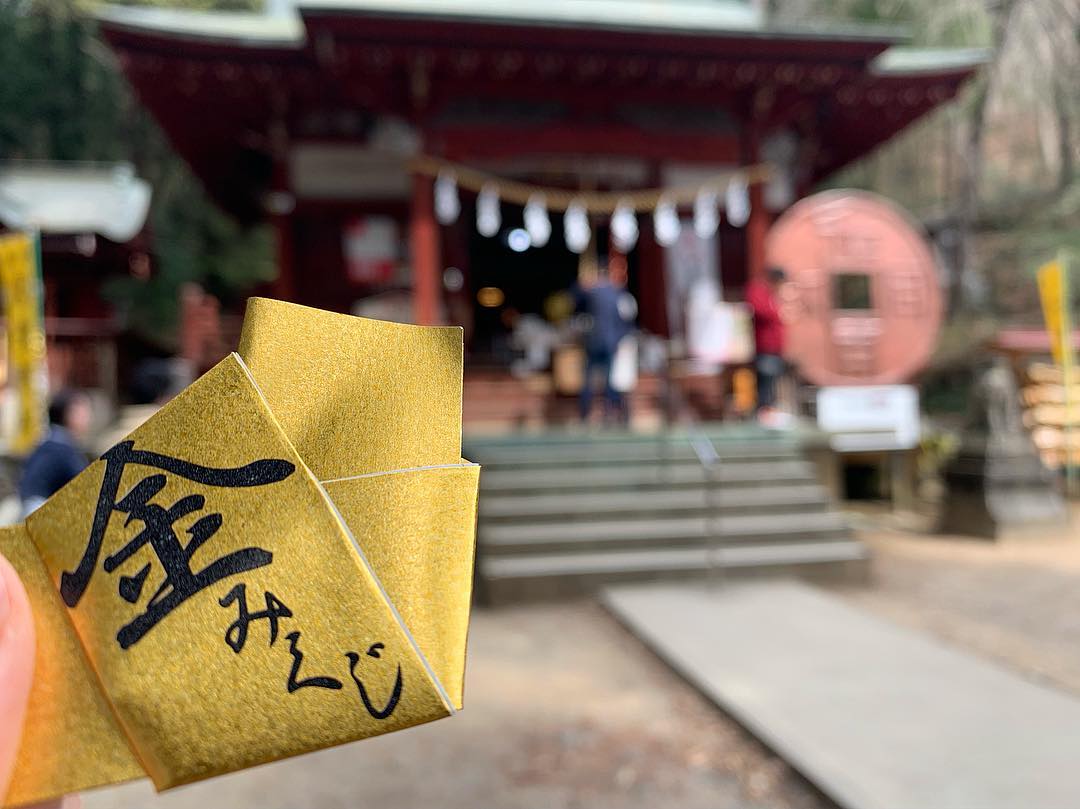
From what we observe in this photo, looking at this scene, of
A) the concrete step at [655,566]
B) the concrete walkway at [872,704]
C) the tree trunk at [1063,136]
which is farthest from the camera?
the tree trunk at [1063,136]

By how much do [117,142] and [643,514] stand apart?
1459cm

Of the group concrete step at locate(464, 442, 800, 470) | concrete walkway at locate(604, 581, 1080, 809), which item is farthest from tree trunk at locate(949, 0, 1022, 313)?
concrete walkway at locate(604, 581, 1080, 809)

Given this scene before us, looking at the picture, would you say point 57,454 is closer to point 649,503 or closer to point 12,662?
point 12,662

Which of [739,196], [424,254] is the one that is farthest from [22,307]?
[739,196]

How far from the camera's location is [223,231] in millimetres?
15812

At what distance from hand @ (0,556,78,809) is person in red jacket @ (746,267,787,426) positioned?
6919 millimetres

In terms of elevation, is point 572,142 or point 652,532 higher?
point 572,142

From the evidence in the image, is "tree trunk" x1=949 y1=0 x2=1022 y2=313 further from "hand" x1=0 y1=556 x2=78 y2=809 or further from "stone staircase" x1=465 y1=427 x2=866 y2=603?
"hand" x1=0 y1=556 x2=78 y2=809

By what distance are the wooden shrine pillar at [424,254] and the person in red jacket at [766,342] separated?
3.31 m

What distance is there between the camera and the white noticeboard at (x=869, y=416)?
26.3ft

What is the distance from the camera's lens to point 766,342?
22.8ft

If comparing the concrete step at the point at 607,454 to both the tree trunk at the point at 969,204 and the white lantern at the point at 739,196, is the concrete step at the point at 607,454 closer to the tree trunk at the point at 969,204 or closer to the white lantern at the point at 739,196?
the white lantern at the point at 739,196

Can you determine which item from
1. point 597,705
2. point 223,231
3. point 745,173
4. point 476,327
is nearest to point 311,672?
point 597,705

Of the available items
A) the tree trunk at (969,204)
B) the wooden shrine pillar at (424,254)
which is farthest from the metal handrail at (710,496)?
the tree trunk at (969,204)
